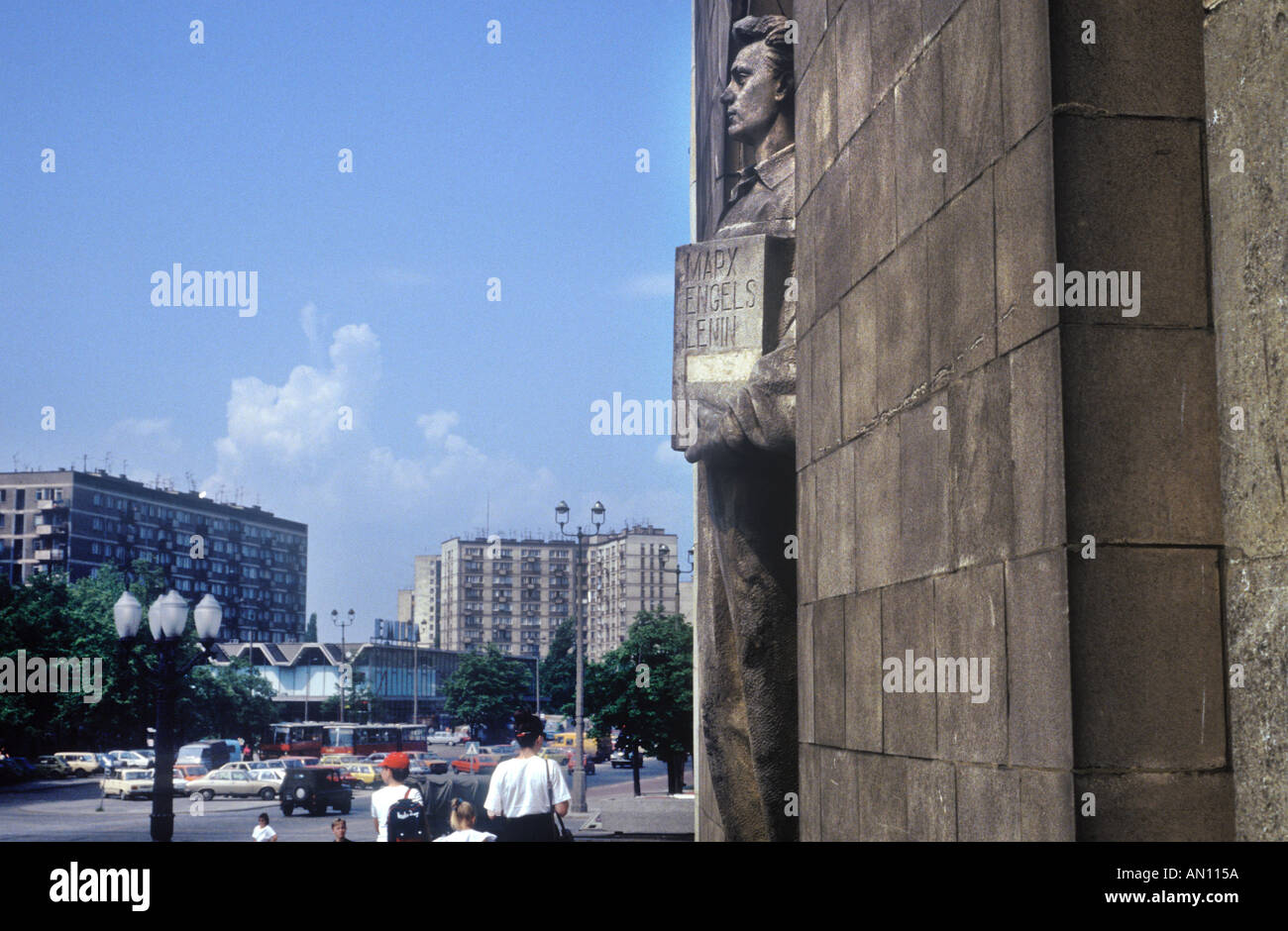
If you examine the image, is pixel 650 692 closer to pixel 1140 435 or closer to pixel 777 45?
pixel 777 45

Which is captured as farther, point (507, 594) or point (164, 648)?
point (507, 594)

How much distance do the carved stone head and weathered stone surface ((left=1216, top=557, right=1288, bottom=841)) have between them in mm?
7079

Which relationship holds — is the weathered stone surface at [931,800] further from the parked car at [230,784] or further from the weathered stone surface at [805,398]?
the parked car at [230,784]

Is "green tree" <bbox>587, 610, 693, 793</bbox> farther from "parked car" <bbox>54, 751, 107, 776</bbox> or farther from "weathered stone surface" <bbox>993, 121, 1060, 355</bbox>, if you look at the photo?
"parked car" <bbox>54, 751, 107, 776</bbox>

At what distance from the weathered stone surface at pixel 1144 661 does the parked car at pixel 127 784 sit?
44.8 metres

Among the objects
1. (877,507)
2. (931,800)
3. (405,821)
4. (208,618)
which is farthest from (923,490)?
(208,618)

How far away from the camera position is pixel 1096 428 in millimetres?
4723

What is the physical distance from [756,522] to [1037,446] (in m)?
5.32

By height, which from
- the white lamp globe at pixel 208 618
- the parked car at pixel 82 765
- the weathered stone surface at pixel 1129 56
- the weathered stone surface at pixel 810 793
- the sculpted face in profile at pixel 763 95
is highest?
the sculpted face in profile at pixel 763 95

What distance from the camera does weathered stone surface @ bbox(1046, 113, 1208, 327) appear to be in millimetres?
4789

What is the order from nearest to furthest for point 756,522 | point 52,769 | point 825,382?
point 825,382, point 756,522, point 52,769

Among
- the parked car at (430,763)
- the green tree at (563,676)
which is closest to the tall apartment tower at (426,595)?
the green tree at (563,676)

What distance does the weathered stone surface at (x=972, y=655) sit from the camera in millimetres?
5102
